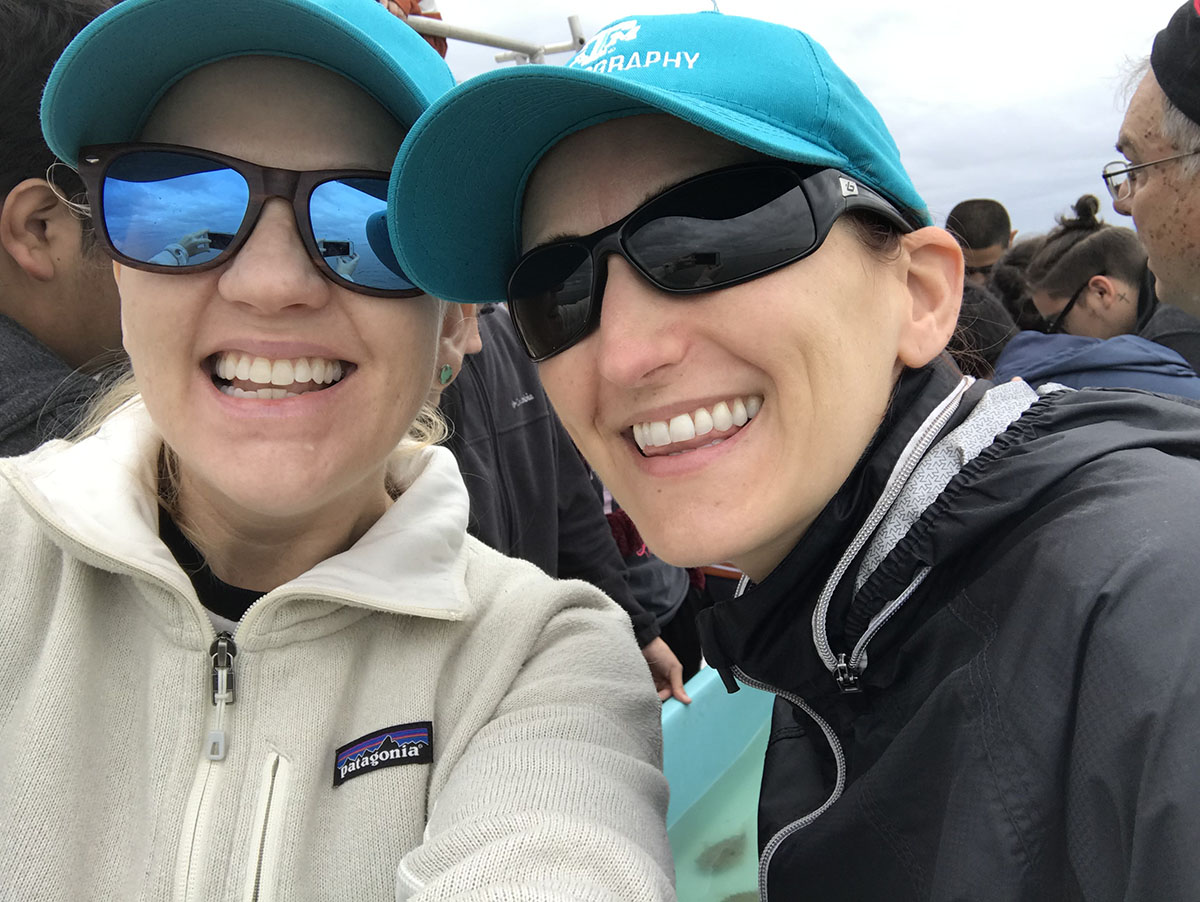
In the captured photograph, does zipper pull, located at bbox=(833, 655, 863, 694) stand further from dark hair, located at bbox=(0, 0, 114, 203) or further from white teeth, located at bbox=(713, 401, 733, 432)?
dark hair, located at bbox=(0, 0, 114, 203)

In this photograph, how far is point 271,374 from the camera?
4.25 feet

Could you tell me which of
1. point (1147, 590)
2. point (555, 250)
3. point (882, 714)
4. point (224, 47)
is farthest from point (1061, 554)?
point (224, 47)

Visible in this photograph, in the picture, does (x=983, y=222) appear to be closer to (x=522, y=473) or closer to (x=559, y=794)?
(x=522, y=473)

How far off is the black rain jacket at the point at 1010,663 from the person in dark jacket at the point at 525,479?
1313mm

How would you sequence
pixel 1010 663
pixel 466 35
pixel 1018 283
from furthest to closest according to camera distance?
pixel 1018 283
pixel 466 35
pixel 1010 663

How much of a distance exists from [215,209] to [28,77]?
2.80 feet

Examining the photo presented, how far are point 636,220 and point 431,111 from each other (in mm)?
319

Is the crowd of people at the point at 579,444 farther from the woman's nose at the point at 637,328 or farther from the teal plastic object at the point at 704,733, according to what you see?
the teal plastic object at the point at 704,733

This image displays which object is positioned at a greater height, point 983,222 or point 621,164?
point 621,164

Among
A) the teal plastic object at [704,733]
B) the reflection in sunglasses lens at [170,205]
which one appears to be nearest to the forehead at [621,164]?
the reflection in sunglasses lens at [170,205]

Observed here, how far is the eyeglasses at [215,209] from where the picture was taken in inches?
49.4

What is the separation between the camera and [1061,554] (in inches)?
35.6

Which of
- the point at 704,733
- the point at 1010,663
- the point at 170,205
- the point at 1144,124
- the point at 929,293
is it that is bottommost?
the point at 704,733

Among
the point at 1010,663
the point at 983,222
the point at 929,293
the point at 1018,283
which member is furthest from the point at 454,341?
the point at 983,222
